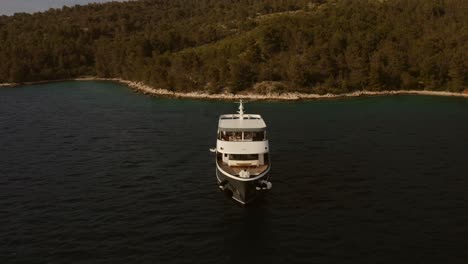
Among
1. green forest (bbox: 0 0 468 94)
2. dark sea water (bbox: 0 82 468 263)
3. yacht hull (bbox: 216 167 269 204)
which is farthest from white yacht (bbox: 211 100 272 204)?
green forest (bbox: 0 0 468 94)

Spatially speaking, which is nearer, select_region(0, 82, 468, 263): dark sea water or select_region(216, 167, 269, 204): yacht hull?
select_region(0, 82, 468, 263): dark sea water

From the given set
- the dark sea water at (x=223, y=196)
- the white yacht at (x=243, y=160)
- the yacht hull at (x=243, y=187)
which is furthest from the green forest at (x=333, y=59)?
the yacht hull at (x=243, y=187)

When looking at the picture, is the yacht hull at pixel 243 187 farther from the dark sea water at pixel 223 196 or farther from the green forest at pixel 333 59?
the green forest at pixel 333 59

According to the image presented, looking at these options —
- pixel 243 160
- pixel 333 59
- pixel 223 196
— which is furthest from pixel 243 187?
pixel 333 59

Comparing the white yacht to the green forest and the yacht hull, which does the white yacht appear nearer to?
the yacht hull

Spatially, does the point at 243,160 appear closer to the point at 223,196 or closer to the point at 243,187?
the point at 223,196

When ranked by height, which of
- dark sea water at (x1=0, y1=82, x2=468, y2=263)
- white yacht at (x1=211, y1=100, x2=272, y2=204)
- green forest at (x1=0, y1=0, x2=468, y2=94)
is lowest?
dark sea water at (x1=0, y1=82, x2=468, y2=263)
